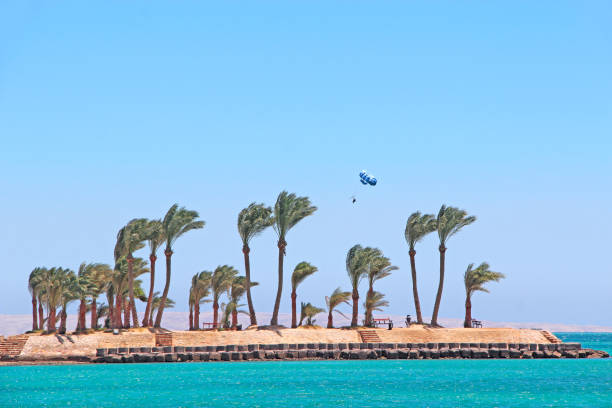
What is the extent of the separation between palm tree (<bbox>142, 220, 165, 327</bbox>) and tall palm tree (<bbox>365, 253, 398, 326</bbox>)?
63.0ft

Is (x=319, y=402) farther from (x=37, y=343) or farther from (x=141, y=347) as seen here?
(x=37, y=343)

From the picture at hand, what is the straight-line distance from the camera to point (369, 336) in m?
86.3

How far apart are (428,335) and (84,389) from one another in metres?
38.0

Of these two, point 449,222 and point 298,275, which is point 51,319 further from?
point 449,222

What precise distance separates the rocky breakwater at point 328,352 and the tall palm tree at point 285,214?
25.8 ft

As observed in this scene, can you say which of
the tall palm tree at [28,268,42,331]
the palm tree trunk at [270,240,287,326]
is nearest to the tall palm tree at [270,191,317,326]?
the palm tree trunk at [270,240,287,326]

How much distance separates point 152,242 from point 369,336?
20.9 meters

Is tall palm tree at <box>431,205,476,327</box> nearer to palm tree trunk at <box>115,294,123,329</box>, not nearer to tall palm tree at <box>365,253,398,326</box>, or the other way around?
tall palm tree at <box>365,253,398,326</box>

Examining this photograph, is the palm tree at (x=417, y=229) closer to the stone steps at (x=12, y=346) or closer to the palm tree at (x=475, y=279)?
the palm tree at (x=475, y=279)

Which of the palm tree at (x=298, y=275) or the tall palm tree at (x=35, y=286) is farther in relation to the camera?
the tall palm tree at (x=35, y=286)

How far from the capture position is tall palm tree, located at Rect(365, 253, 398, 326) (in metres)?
90.2

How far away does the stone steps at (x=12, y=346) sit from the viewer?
80.0m

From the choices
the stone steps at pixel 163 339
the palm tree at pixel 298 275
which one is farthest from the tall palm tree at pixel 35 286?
the palm tree at pixel 298 275

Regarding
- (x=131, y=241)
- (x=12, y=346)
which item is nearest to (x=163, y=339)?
(x=131, y=241)
